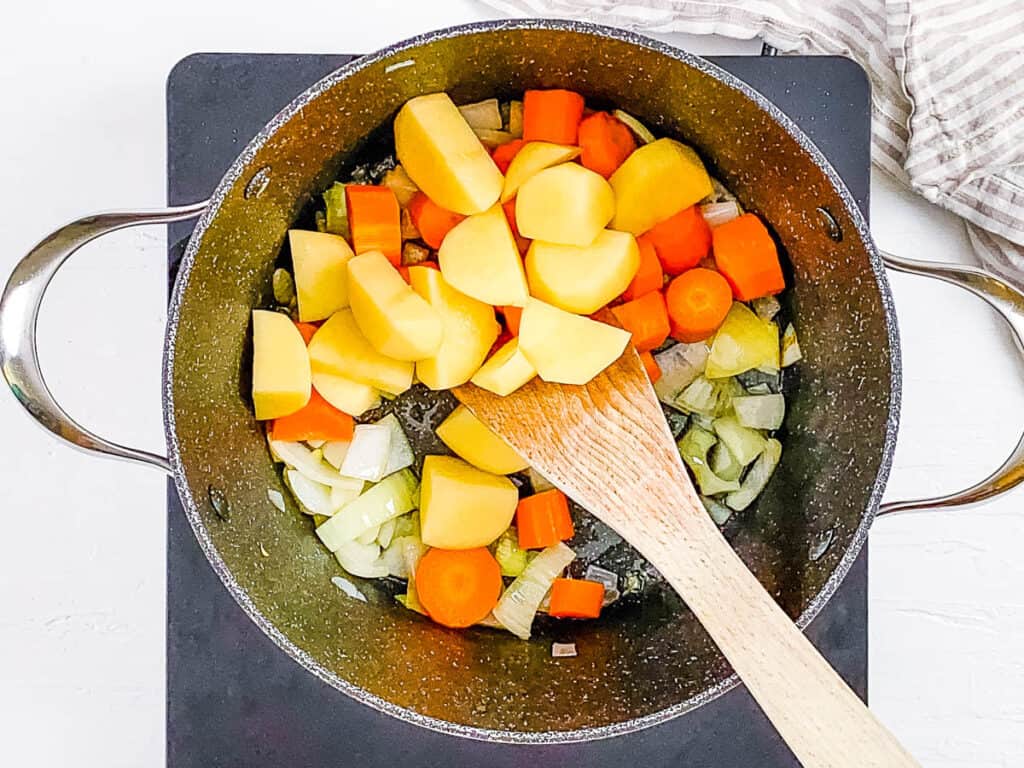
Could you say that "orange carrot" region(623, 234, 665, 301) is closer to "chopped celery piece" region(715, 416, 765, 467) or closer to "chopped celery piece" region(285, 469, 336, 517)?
"chopped celery piece" region(715, 416, 765, 467)

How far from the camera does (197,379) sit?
126cm

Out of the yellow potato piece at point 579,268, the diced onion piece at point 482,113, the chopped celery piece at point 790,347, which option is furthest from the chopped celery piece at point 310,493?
the chopped celery piece at point 790,347

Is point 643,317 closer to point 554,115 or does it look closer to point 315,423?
point 554,115

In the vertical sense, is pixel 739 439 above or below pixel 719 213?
below

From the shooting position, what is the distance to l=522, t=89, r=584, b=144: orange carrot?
4.30 ft

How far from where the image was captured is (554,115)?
1.31 meters

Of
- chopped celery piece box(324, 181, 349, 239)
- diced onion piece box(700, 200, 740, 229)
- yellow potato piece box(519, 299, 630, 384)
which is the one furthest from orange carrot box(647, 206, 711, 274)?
chopped celery piece box(324, 181, 349, 239)

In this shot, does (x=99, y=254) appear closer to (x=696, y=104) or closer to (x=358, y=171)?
(x=358, y=171)

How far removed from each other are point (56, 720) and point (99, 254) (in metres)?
0.60

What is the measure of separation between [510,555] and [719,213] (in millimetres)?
477

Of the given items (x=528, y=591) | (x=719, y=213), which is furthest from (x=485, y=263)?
(x=528, y=591)

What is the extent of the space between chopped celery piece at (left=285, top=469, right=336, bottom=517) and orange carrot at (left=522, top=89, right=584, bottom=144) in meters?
0.48

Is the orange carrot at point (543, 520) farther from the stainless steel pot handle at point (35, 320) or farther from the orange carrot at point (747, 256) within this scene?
the stainless steel pot handle at point (35, 320)

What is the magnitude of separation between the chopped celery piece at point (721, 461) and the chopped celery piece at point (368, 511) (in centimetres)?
37
